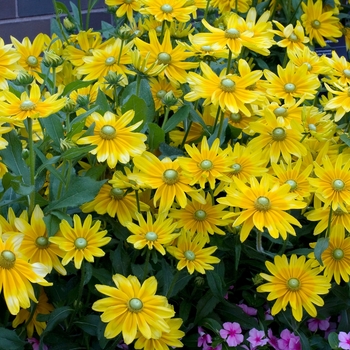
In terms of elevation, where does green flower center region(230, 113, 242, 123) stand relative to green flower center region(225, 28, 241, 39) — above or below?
below

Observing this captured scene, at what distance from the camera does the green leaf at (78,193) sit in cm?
87

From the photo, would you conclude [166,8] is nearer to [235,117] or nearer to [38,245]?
[235,117]

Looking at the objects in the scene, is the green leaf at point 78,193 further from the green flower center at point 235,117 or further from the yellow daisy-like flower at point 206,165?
the green flower center at point 235,117

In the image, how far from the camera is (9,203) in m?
0.91

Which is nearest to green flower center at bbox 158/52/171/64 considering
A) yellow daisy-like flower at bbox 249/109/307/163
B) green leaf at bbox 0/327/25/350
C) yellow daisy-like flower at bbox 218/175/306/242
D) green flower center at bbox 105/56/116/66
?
green flower center at bbox 105/56/116/66

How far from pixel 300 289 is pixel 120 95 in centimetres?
48

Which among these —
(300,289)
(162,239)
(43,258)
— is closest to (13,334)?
(43,258)

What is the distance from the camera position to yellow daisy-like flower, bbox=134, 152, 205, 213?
896mm

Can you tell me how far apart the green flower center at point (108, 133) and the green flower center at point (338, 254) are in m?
0.39

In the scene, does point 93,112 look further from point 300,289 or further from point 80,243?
point 300,289

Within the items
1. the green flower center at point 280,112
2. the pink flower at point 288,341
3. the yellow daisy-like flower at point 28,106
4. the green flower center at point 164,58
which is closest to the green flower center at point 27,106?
the yellow daisy-like flower at point 28,106

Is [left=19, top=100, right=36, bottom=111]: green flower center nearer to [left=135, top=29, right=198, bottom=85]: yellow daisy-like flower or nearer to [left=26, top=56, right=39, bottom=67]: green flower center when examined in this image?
[left=135, top=29, right=198, bottom=85]: yellow daisy-like flower

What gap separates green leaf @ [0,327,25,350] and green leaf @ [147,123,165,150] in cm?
37

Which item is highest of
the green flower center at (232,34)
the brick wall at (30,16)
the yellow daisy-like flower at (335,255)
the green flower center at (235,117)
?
the green flower center at (232,34)
